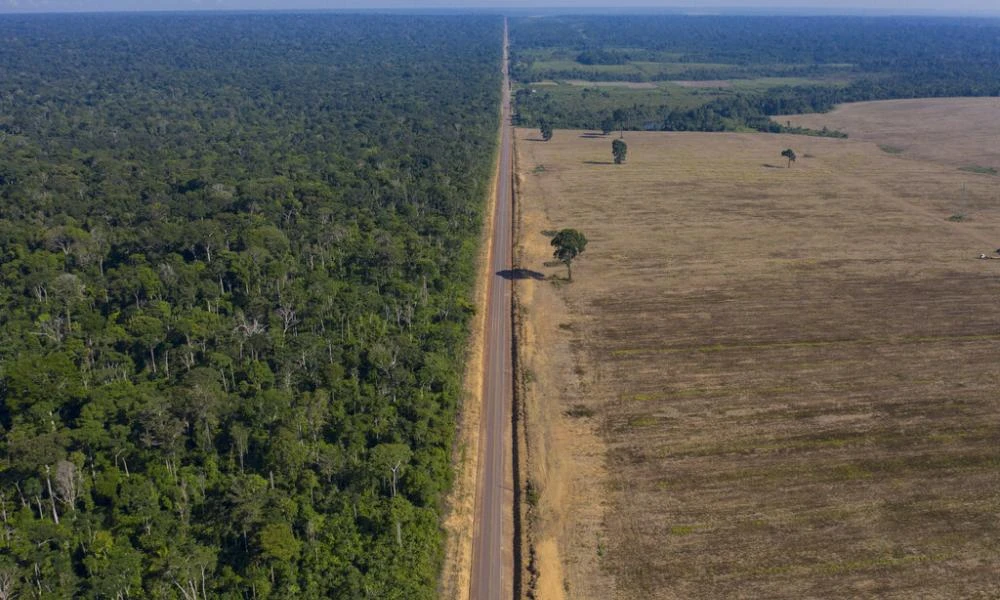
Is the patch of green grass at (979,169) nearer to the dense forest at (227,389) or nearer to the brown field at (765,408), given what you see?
the brown field at (765,408)

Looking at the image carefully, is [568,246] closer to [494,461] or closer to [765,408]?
[765,408]

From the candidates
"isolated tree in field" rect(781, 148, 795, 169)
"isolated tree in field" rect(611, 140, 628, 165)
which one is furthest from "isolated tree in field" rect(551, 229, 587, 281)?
"isolated tree in field" rect(781, 148, 795, 169)

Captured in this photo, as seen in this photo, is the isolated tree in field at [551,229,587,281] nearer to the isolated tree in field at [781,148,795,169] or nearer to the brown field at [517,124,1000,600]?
the brown field at [517,124,1000,600]

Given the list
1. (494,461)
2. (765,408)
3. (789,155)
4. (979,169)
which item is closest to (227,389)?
(494,461)

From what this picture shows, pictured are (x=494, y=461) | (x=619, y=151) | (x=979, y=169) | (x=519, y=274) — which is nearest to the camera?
(x=494, y=461)

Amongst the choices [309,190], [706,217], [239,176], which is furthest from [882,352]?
[239,176]

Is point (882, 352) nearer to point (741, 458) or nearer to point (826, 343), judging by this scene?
point (826, 343)
